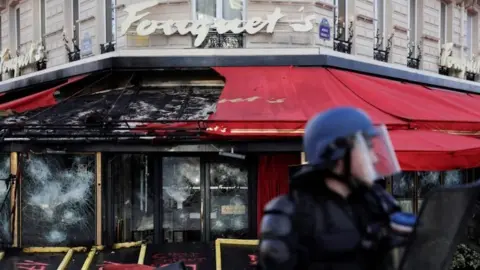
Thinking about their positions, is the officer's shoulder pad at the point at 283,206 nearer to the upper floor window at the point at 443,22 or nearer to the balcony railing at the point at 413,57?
the balcony railing at the point at 413,57

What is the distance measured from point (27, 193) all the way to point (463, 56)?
9.91 m

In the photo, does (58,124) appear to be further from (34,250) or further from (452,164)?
(452,164)

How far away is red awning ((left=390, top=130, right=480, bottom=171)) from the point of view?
266 inches

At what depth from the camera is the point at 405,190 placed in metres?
10.7

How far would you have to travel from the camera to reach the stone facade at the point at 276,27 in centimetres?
923

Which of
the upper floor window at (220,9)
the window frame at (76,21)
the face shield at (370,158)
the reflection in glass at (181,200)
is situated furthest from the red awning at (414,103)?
the face shield at (370,158)

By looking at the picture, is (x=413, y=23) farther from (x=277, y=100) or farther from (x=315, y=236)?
(x=315, y=236)

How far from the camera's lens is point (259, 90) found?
8445 millimetres

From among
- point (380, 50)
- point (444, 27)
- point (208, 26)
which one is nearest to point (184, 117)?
point (208, 26)

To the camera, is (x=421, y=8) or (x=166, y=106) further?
(x=421, y=8)

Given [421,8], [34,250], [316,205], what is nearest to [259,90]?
[34,250]

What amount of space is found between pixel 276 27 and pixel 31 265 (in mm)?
4948

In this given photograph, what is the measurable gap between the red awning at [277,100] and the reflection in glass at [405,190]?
2.69 meters

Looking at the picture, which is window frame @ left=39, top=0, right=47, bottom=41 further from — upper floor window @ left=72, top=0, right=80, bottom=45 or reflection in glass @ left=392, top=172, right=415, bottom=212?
reflection in glass @ left=392, top=172, right=415, bottom=212
